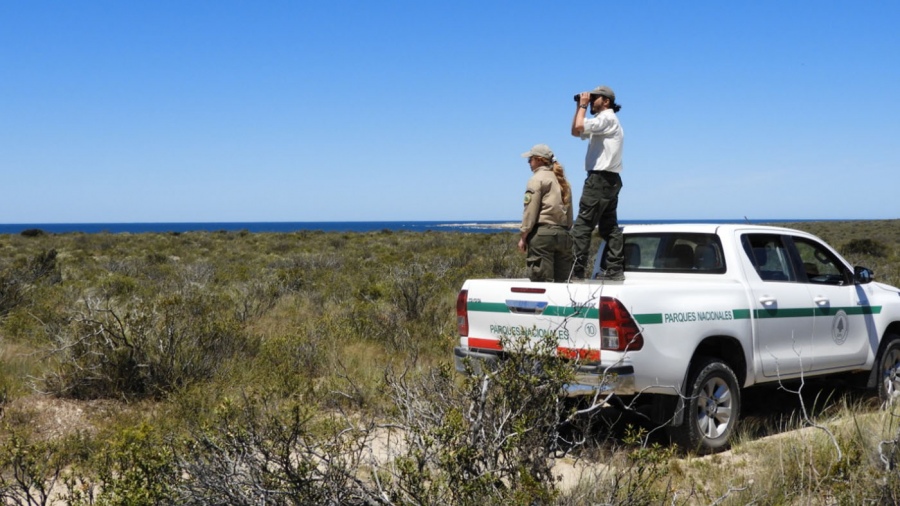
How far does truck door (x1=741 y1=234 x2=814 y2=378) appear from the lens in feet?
20.1

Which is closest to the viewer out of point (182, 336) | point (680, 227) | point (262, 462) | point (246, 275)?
point (262, 462)

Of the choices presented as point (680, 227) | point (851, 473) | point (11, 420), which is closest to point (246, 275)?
point (11, 420)

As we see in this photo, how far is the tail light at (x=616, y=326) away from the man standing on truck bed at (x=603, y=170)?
5.71ft

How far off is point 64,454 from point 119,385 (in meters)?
1.66

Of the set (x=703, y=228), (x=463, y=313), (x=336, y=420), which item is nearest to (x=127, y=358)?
(x=336, y=420)

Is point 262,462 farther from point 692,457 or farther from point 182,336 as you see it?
point 182,336

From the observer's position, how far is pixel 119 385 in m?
6.96

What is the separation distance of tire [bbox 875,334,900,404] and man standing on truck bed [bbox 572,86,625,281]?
2676 millimetres

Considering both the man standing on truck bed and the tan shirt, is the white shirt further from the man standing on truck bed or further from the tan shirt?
the tan shirt

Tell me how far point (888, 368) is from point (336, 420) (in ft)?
17.4

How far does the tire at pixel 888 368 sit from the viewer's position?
7.23m

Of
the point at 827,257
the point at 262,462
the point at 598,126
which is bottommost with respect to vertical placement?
the point at 262,462

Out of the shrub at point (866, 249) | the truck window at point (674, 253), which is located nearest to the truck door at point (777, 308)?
the truck window at point (674, 253)

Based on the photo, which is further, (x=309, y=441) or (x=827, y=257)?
(x=827, y=257)
